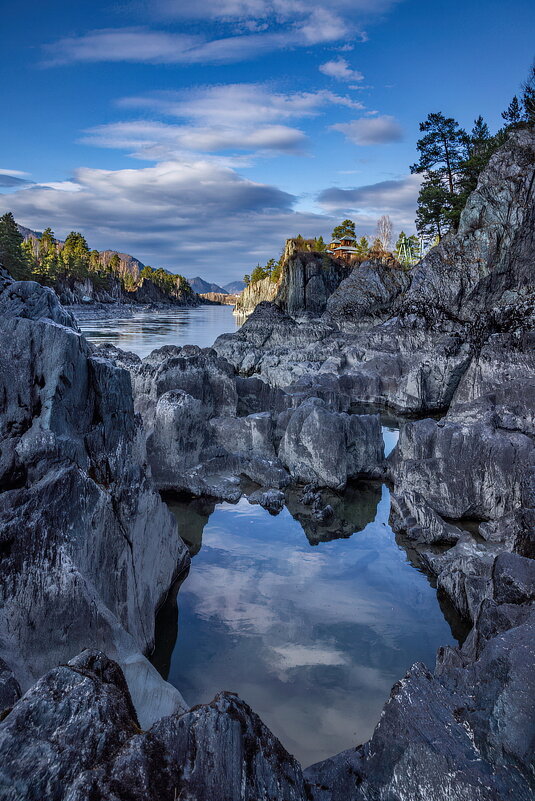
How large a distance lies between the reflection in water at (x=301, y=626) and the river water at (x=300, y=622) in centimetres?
2

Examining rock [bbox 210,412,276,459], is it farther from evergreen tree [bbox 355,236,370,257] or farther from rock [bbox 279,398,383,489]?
evergreen tree [bbox 355,236,370,257]

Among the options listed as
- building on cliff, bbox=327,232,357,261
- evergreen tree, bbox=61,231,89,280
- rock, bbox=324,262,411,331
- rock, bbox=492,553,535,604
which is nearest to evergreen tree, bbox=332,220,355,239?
building on cliff, bbox=327,232,357,261

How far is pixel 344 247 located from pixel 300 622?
279 ft

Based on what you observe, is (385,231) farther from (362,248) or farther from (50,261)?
(50,261)

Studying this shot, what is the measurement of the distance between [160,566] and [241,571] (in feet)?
8.82

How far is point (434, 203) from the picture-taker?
49.5m

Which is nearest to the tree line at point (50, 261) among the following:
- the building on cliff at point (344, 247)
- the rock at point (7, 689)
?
the building on cliff at point (344, 247)

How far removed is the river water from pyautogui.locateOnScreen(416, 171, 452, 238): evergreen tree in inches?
1657

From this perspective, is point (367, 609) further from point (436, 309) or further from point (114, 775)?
point (436, 309)

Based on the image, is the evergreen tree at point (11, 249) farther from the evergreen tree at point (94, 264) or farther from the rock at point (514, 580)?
the rock at point (514, 580)

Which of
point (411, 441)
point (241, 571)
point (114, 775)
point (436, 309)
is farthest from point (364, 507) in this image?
point (436, 309)

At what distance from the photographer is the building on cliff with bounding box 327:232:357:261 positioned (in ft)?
284

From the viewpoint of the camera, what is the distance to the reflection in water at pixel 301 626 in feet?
26.7

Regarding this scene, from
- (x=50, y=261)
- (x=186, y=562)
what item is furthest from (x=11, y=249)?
(x=186, y=562)
